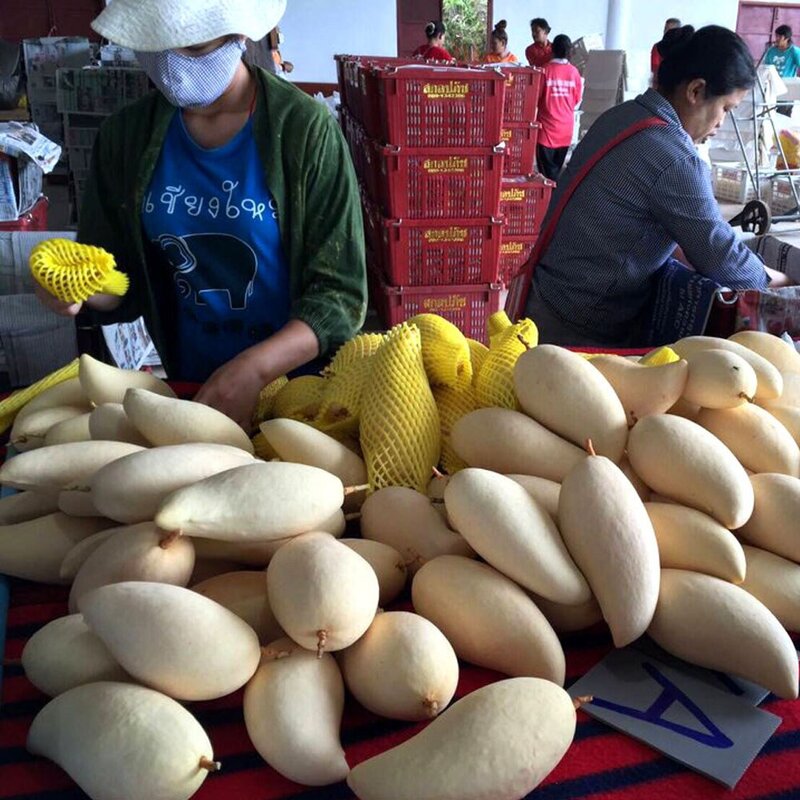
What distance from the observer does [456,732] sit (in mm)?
567

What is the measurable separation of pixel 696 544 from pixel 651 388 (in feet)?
0.68

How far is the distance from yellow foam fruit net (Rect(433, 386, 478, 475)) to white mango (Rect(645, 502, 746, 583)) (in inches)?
11.0

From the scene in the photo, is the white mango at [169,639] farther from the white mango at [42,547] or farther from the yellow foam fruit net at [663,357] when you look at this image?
the yellow foam fruit net at [663,357]

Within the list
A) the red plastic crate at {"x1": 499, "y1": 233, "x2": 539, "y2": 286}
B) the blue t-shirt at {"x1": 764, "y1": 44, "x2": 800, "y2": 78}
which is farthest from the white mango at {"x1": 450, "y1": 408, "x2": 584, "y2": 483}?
the blue t-shirt at {"x1": 764, "y1": 44, "x2": 800, "y2": 78}

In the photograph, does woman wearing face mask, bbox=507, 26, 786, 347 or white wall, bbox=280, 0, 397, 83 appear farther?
white wall, bbox=280, 0, 397, 83

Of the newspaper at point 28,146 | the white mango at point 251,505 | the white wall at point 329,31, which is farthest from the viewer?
the white wall at point 329,31

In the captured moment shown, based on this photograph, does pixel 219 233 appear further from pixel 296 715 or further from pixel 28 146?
pixel 28 146

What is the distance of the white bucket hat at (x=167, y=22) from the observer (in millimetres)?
1156

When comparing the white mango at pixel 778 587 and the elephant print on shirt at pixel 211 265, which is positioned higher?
the elephant print on shirt at pixel 211 265

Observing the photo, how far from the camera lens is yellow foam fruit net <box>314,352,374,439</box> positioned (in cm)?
98

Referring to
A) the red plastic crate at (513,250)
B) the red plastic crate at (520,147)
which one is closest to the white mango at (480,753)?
the red plastic crate at (513,250)

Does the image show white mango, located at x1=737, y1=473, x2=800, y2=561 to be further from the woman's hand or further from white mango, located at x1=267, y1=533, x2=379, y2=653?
the woman's hand

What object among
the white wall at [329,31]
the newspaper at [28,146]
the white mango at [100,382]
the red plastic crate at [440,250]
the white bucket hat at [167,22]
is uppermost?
the white wall at [329,31]

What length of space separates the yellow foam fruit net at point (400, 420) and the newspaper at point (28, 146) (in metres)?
3.40
